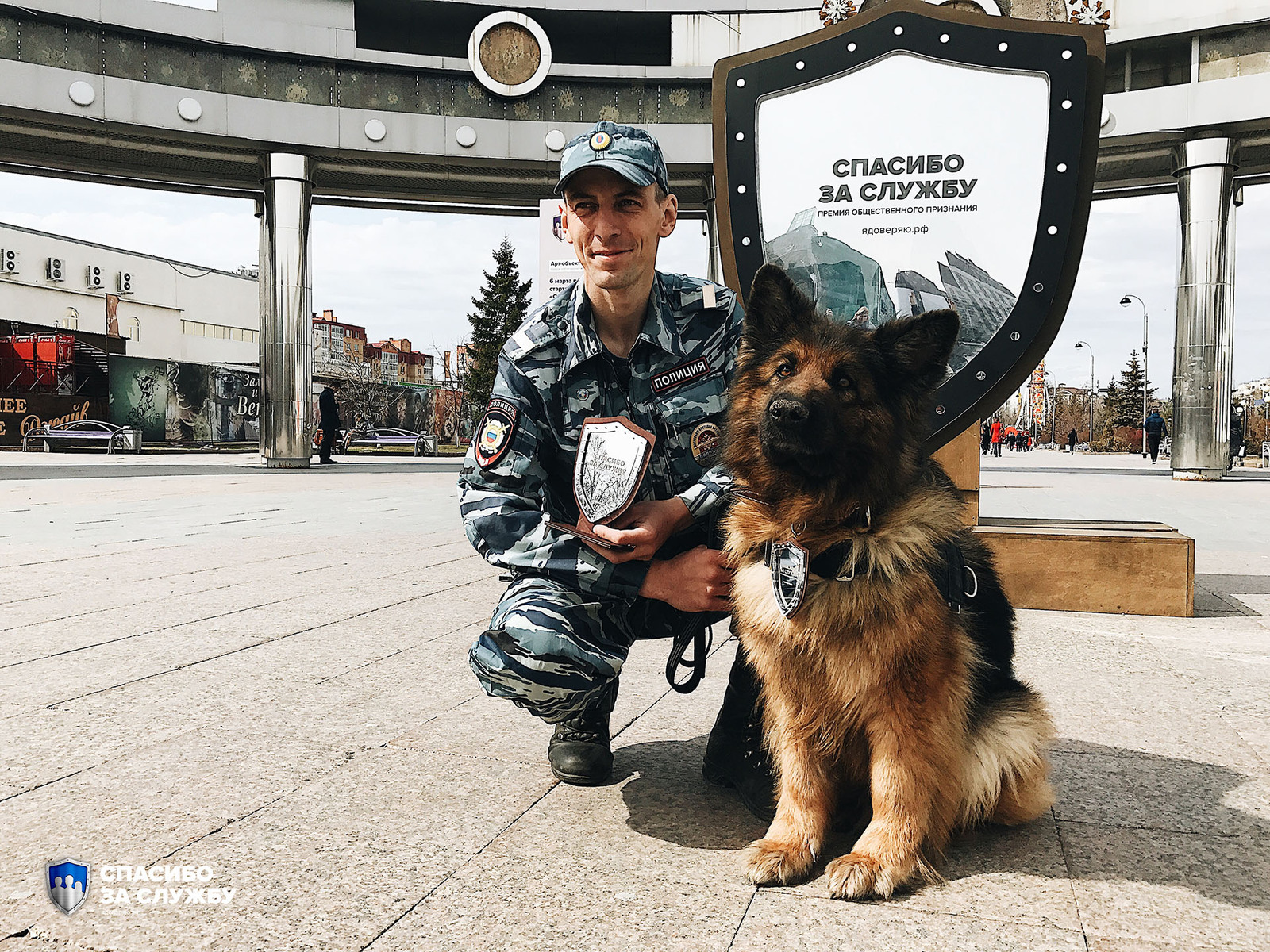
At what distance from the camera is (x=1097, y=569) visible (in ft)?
18.2

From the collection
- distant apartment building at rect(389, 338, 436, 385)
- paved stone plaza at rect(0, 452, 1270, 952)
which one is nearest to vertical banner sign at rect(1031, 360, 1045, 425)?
distant apartment building at rect(389, 338, 436, 385)

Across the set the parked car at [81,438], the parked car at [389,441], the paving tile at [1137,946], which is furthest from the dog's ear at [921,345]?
the parked car at [81,438]

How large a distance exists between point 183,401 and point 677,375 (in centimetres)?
3605

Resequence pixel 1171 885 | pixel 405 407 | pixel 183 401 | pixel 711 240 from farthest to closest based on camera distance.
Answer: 1. pixel 405 407
2. pixel 183 401
3. pixel 711 240
4. pixel 1171 885

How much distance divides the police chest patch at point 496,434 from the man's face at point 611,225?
0.50m

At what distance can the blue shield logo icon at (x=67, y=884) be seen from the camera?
6.76ft

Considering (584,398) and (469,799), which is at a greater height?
Answer: (584,398)

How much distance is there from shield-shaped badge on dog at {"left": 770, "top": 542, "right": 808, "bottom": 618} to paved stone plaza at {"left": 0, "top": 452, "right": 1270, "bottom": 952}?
2.22ft

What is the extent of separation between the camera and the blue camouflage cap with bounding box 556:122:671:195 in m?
2.92

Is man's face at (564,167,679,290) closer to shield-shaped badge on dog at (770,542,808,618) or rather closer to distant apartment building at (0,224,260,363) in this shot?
shield-shaped badge on dog at (770,542,808,618)

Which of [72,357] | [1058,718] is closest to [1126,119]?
[1058,718]

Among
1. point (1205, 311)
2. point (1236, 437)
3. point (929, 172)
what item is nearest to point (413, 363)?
point (1236, 437)

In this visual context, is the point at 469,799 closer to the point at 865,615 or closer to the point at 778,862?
the point at 778,862

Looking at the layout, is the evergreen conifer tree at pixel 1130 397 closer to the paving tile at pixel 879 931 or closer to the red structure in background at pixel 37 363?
the red structure in background at pixel 37 363
